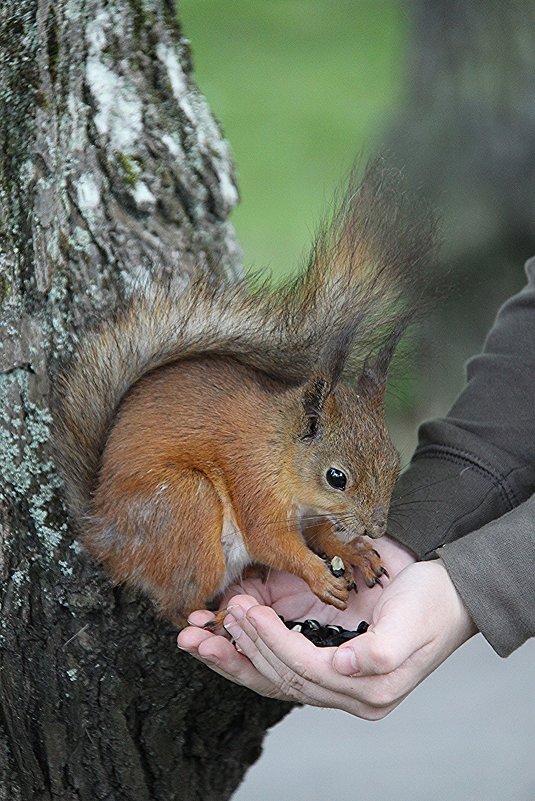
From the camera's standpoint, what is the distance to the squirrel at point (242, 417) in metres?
1.15

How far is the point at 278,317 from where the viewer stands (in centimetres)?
118

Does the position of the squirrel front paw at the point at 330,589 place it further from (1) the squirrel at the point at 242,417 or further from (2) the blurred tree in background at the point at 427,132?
(2) the blurred tree in background at the point at 427,132

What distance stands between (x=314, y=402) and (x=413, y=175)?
3.62 feet

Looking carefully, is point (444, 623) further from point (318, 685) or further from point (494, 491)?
point (494, 491)

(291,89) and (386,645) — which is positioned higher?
(386,645)

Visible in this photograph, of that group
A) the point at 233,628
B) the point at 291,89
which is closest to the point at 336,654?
the point at 233,628

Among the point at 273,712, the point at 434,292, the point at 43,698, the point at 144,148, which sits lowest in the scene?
the point at 273,712

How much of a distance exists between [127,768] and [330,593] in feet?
1.15

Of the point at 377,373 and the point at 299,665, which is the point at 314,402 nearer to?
the point at 377,373

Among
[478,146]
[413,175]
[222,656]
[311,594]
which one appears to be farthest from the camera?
[478,146]

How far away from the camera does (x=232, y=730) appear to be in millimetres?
1393

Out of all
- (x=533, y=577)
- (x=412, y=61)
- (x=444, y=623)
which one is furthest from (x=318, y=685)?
(x=412, y=61)

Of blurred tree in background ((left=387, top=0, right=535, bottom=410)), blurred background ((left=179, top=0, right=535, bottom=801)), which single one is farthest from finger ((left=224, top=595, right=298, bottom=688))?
blurred tree in background ((left=387, top=0, right=535, bottom=410))

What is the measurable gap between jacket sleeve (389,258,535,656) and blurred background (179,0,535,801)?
0.27ft
